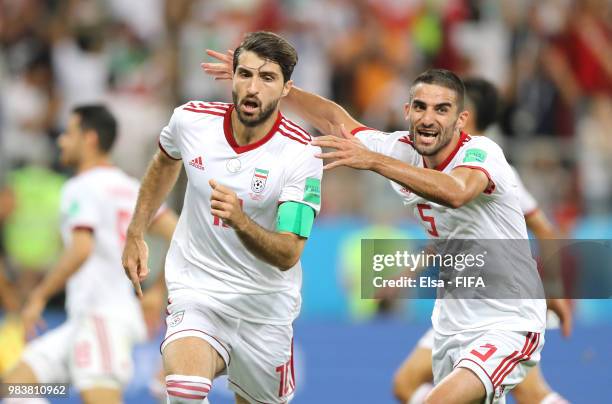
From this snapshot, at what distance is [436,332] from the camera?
7.46 m

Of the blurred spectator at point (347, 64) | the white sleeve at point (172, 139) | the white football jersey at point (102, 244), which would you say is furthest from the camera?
the blurred spectator at point (347, 64)

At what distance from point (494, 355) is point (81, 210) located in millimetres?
3318

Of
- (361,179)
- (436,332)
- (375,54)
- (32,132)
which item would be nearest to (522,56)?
(375,54)

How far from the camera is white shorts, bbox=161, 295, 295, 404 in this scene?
7.08 metres

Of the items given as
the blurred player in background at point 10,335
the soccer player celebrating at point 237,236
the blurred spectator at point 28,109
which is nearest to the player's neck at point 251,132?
the soccer player celebrating at point 237,236

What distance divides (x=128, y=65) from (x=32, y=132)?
145cm

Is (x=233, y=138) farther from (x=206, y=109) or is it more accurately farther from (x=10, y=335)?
(x=10, y=335)

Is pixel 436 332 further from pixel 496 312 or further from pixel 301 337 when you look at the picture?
pixel 301 337

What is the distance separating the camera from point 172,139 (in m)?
7.39

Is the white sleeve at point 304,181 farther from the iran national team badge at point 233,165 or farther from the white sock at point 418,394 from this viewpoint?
the white sock at point 418,394

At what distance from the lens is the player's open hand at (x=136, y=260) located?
23.9 feet

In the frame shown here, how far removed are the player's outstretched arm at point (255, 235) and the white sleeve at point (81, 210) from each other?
2460 mm

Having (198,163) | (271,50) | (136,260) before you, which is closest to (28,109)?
(136,260)

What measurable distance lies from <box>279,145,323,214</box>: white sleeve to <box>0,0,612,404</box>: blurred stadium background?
16.4 ft
